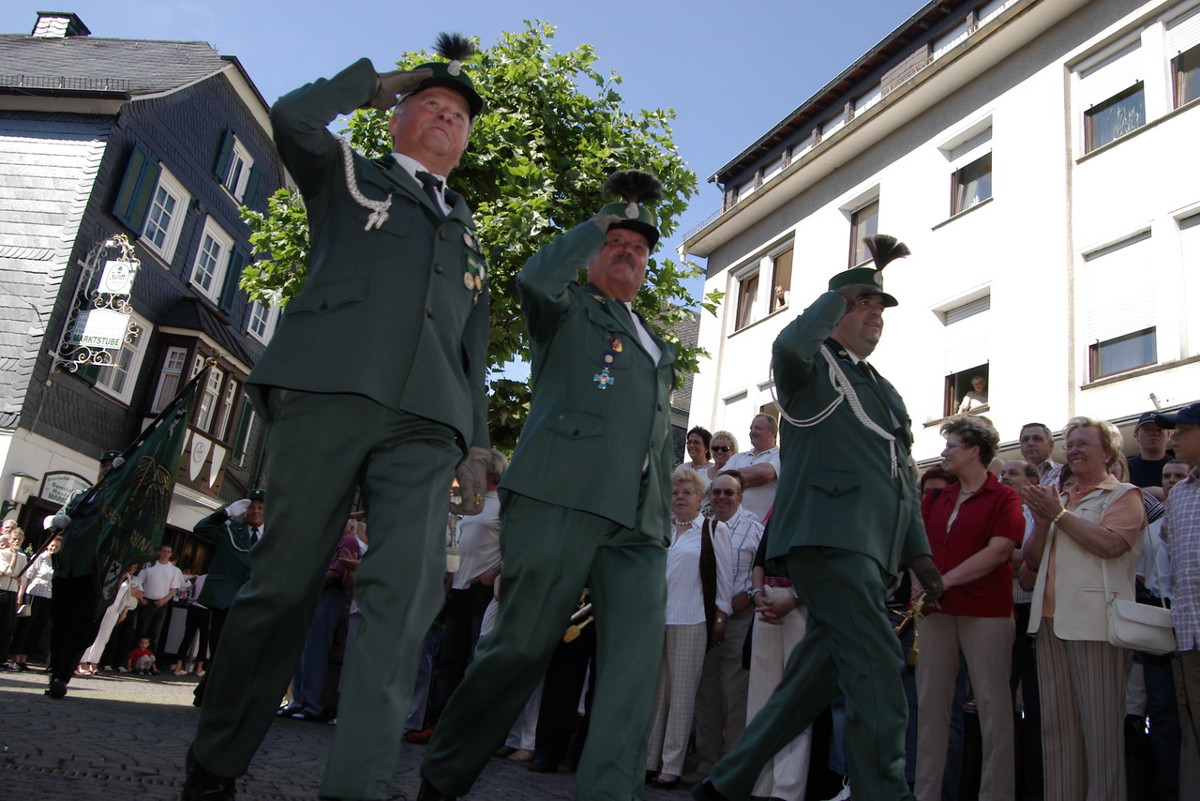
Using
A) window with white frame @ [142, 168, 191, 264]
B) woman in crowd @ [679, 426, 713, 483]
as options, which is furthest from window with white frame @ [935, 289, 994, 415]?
window with white frame @ [142, 168, 191, 264]

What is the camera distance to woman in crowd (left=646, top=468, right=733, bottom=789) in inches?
274

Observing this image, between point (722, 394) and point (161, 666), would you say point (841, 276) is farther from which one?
point (722, 394)

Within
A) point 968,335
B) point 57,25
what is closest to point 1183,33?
point 968,335

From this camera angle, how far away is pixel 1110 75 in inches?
624

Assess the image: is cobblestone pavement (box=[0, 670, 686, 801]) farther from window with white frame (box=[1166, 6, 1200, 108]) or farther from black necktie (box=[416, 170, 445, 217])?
window with white frame (box=[1166, 6, 1200, 108])

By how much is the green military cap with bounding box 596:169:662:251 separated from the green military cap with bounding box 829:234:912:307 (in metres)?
1.02

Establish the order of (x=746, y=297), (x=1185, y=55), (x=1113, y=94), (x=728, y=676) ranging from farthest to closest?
(x=746, y=297) < (x=1113, y=94) < (x=1185, y=55) < (x=728, y=676)

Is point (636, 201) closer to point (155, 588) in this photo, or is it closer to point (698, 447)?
point (698, 447)

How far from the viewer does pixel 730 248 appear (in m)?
26.0

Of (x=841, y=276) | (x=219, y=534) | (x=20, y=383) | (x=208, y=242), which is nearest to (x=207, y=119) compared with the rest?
(x=208, y=242)

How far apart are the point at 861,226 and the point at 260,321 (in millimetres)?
18517

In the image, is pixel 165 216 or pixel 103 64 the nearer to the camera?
pixel 165 216

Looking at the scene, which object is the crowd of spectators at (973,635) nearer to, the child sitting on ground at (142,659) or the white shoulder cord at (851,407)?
the white shoulder cord at (851,407)

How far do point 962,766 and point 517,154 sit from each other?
13.1m
